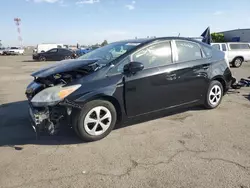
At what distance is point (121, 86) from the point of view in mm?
3965

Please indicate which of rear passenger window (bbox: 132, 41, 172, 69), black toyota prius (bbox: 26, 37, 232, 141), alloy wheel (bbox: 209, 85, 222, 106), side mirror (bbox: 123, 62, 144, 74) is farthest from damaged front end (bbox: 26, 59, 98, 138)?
alloy wheel (bbox: 209, 85, 222, 106)

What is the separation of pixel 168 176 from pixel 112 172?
70cm

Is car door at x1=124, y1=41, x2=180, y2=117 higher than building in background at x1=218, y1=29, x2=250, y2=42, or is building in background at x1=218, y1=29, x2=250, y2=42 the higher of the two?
building in background at x1=218, y1=29, x2=250, y2=42

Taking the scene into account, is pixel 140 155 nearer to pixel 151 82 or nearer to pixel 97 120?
pixel 97 120

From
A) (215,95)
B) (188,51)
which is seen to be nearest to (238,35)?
(215,95)

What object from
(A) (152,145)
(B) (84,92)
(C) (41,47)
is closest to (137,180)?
(A) (152,145)

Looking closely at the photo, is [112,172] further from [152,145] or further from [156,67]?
[156,67]

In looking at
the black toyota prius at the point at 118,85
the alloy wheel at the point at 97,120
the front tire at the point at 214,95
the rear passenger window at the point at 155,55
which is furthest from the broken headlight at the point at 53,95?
the front tire at the point at 214,95

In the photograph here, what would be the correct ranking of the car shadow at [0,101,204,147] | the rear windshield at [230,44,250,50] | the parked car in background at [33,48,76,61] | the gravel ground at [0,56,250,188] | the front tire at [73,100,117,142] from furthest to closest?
the parked car in background at [33,48,76,61], the rear windshield at [230,44,250,50], the car shadow at [0,101,204,147], the front tire at [73,100,117,142], the gravel ground at [0,56,250,188]

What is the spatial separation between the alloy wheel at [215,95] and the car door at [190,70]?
30 centimetres

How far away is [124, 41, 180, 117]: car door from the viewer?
13.4 feet

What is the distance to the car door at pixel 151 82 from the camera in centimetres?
410

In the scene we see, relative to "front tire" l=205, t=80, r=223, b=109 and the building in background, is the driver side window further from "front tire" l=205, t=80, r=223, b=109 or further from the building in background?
the building in background

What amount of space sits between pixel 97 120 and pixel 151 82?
119 centimetres
